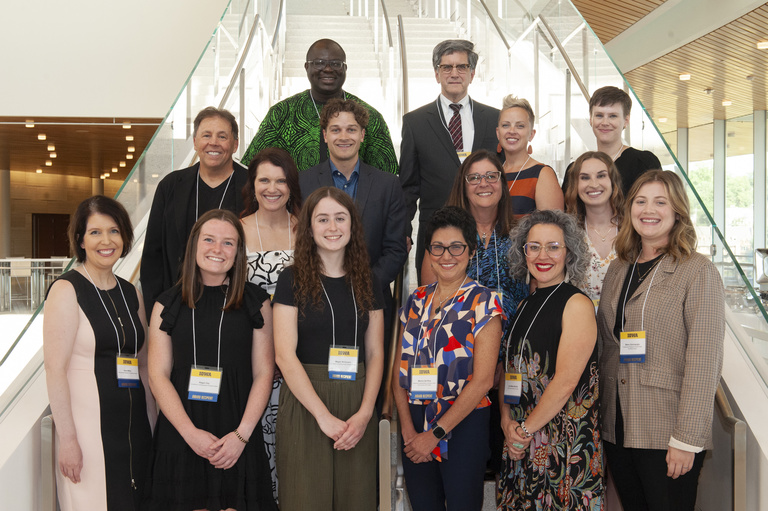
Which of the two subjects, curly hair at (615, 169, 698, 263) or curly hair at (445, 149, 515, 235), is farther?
curly hair at (445, 149, 515, 235)

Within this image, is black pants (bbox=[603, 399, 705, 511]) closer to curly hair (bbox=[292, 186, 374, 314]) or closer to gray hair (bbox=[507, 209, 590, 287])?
gray hair (bbox=[507, 209, 590, 287])

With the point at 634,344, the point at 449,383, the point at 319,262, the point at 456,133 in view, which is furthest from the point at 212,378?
the point at 456,133

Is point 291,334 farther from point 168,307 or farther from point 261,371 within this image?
point 168,307

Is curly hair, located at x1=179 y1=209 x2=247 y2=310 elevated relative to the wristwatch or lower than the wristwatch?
elevated

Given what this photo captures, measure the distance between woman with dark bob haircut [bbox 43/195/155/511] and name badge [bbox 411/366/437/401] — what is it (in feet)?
3.86

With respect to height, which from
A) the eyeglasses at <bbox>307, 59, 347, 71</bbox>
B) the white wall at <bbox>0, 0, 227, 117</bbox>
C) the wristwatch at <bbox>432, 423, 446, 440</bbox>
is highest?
the white wall at <bbox>0, 0, 227, 117</bbox>

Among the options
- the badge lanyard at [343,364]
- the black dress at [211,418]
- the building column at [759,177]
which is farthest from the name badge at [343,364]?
the building column at [759,177]

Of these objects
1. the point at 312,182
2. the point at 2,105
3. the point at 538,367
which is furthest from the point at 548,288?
the point at 2,105

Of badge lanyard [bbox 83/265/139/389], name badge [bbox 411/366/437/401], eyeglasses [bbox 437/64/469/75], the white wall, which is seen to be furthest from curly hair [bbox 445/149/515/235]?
the white wall

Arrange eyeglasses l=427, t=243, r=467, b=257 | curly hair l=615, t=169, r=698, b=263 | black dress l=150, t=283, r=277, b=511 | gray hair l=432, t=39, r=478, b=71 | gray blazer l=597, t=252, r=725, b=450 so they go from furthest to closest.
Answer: gray hair l=432, t=39, r=478, b=71 < eyeglasses l=427, t=243, r=467, b=257 < curly hair l=615, t=169, r=698, b=263 < black dress l=150, t=283, r=277, b=511 < gray blazer l=597, t=252, r=725, b=450

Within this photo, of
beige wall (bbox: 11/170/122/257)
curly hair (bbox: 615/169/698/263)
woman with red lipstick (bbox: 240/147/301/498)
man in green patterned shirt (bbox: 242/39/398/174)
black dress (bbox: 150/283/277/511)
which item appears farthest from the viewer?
beige wall (bbox: 11/170/122/257)

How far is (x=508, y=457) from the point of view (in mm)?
2830

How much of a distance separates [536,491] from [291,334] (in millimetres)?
1155

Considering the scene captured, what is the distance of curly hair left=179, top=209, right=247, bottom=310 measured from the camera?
2.82m
